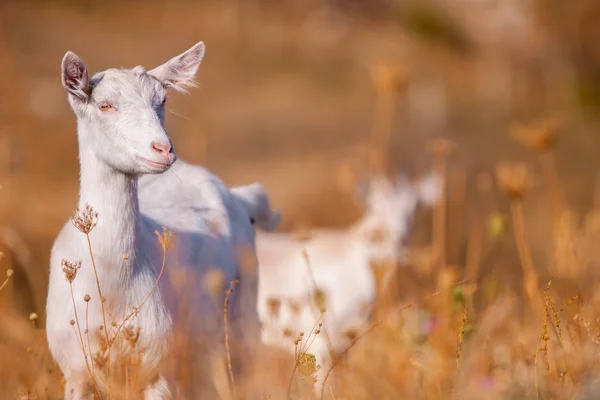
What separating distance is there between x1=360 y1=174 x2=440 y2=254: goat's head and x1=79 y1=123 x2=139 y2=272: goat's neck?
3.90 meters

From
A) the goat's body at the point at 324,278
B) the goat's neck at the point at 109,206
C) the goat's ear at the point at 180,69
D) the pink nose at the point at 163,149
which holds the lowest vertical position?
the goat's body at the point at 324,278

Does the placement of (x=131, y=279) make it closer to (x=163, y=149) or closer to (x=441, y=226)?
(x=163, y=149)

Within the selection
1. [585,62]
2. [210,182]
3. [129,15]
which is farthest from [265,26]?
[210,182]

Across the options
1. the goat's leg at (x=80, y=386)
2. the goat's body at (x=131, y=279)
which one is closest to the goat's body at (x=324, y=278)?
the goat's body at (x=131, y=279)

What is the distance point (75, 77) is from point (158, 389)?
3.80 ft

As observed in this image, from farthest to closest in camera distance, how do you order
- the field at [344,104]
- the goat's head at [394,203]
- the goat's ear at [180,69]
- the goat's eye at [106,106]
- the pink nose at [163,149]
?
the field at [344,104], the goat's head at [394,203], the goat's ear at [180,69], the goat's eye at [106,106], the pink nose at [163,149]

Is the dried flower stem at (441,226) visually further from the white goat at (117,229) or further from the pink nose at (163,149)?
the pink nose at (163,149)

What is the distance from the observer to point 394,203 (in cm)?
747

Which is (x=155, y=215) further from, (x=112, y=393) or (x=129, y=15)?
(x=129, y=15)

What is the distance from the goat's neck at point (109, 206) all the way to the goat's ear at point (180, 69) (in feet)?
1.24

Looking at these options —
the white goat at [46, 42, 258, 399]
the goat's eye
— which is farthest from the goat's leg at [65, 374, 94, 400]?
the goat's eye

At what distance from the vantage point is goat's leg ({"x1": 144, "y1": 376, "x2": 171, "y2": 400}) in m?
3.38

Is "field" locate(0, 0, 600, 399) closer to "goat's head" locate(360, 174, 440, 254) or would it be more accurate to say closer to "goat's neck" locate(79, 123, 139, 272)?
"goat's head" locate(360, 174, 440, 254)

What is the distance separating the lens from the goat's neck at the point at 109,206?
11.1 feet
